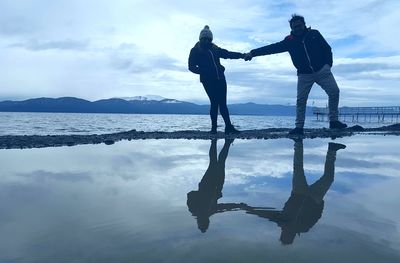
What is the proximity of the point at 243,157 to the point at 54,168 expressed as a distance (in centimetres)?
231

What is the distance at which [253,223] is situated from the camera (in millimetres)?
2123

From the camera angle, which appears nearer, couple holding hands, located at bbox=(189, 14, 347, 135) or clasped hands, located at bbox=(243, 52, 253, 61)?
couple holding hands, located at bbox=(189, 14, 347, 135)

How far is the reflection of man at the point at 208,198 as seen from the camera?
231 centimetres

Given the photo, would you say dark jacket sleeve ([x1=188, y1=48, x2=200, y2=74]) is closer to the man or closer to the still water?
the man

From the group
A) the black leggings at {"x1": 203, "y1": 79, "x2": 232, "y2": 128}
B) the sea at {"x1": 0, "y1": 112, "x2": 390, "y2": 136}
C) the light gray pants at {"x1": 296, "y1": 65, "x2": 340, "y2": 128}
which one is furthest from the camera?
the sea at {"x1": 0, "y1": 112, "x2": 390, "y2": 136}

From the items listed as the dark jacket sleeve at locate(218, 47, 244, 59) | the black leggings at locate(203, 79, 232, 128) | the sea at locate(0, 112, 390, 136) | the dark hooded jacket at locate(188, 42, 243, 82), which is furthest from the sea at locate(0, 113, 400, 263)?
the sea at locate(0, 112, 390, 136)

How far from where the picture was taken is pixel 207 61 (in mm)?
9500

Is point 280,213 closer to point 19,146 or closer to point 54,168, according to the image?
point 54,168

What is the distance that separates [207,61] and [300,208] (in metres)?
7.43

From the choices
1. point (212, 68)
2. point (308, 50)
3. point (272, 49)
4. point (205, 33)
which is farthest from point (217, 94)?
point (308, 50)

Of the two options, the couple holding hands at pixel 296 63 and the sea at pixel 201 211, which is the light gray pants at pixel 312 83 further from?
the sea at pixel 201 211

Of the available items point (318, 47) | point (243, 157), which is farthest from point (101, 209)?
point (318, 47)

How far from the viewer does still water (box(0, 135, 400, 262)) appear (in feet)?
5.67

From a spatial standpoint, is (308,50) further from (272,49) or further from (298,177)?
(298,177)
